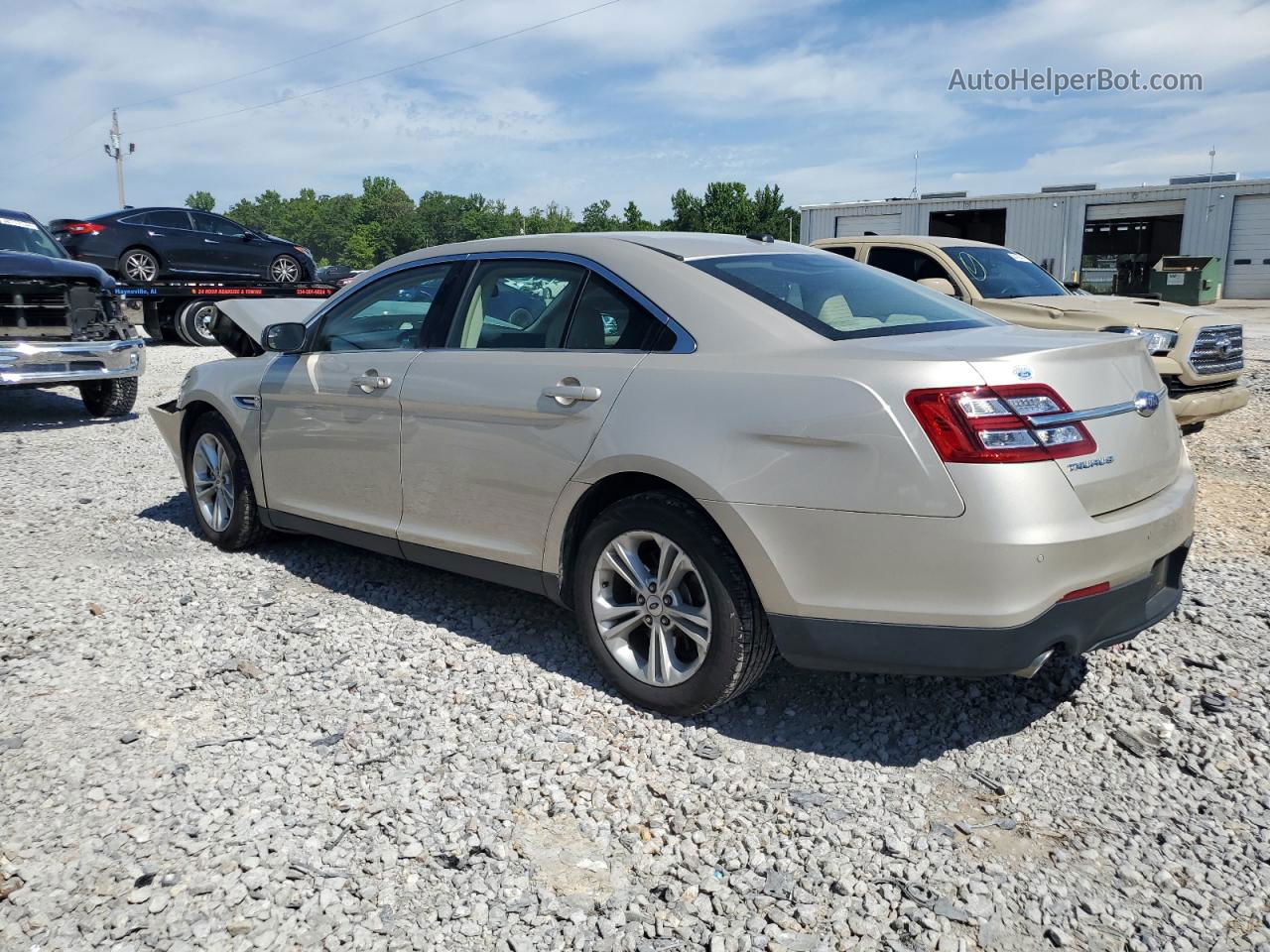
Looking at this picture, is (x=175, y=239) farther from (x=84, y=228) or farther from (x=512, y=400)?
(x=512, y=400)

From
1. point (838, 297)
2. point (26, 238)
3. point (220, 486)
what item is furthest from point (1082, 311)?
point (26, 238)

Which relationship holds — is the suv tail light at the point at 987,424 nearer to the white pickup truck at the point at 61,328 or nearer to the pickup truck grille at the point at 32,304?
the white pickup truck at the point at 61,328

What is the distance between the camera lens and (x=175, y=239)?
1828 centimetres

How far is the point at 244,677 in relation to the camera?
3.92 meters

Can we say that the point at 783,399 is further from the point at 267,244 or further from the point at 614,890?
the point at 267,244

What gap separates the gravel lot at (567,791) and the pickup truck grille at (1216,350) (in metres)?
3.67

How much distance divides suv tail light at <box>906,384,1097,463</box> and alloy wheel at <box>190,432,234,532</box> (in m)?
3.97

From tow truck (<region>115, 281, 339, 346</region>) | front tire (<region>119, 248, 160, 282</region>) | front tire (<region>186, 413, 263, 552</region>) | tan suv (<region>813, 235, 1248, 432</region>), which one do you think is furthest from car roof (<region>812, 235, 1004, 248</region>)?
front tire (<region>119, 248, 160, 282</region>)

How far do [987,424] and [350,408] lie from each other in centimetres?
284

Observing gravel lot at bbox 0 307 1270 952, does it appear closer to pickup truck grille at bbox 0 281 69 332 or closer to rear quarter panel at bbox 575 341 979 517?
rear quarter panel at bbox 575 341 979 517

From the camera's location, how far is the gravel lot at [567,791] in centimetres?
247

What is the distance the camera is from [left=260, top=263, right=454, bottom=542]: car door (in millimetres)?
4402

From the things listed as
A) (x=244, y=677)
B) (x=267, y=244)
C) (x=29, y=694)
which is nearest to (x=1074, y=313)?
(x=244, y=677)

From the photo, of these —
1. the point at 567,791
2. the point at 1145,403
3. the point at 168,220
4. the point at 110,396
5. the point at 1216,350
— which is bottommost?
the point at 567,791
